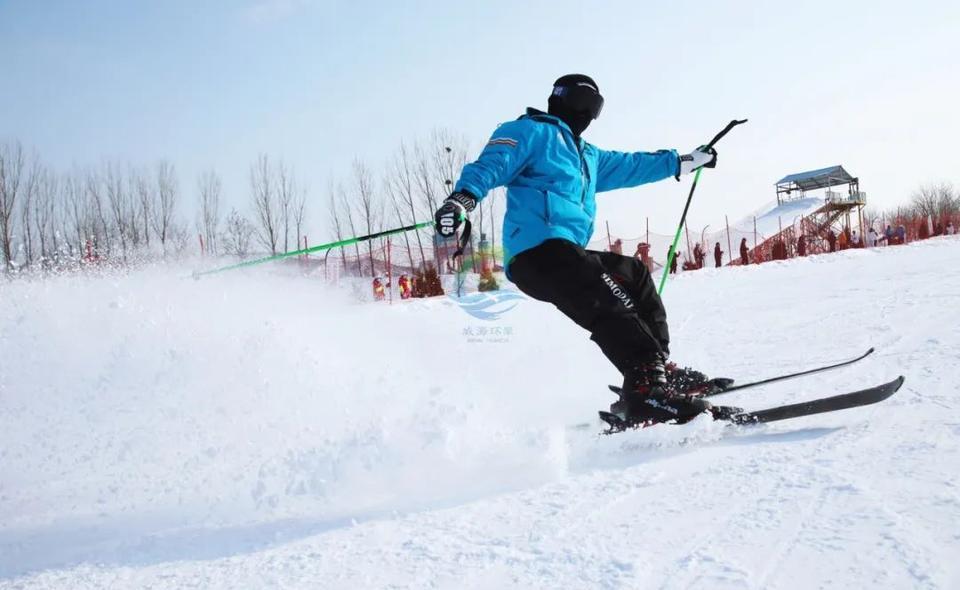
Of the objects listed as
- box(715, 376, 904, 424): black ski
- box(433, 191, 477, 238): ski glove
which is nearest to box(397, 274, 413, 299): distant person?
box(433, 191, 477, 238): ski glove

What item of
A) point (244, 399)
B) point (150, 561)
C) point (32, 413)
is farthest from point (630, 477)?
point (32, 413)

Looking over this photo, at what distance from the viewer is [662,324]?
3.30 metres

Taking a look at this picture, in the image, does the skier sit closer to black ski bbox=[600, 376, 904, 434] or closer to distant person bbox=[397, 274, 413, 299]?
black ski bbox=[600, 376, 904, 434]

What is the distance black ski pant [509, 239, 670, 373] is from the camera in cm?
293

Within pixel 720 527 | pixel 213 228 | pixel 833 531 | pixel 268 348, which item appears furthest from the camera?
pixel 213 228

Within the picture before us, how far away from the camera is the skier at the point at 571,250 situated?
2902mm

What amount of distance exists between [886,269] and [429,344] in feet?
31.0

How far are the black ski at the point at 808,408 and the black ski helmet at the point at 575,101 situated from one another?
5.56 ft

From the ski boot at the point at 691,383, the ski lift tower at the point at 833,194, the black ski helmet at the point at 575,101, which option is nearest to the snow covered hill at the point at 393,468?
the ski boot at the point at 691,383

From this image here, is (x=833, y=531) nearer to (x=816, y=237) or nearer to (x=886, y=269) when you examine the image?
(x=886, y=269)

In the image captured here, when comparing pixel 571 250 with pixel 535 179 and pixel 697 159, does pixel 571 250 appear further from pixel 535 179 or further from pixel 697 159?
pixel 697 159

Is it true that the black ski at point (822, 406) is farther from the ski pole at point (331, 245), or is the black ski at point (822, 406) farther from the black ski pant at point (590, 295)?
the ski pole at point (331, 245)

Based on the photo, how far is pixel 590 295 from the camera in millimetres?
2926

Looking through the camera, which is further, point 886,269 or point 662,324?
point 886,269
